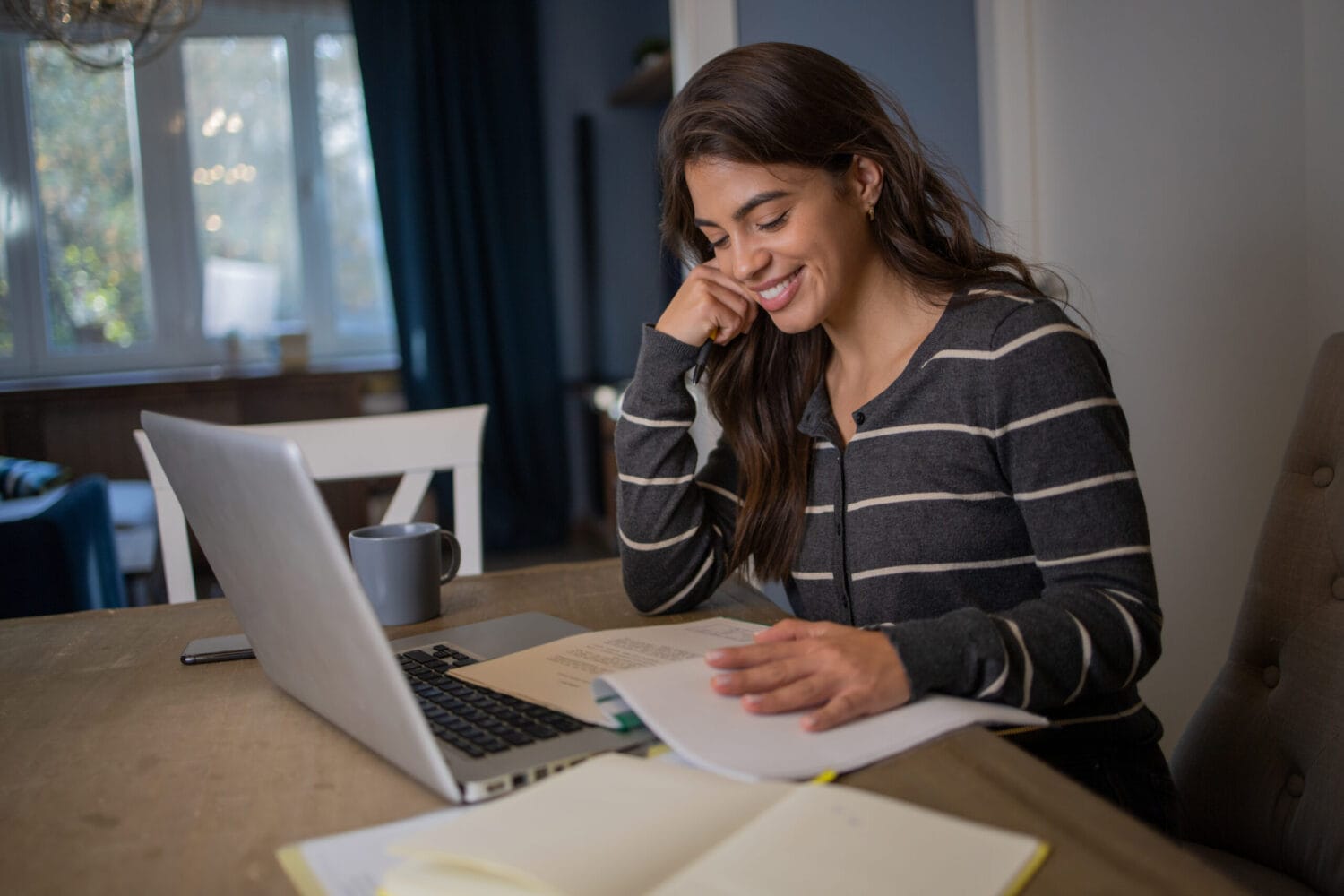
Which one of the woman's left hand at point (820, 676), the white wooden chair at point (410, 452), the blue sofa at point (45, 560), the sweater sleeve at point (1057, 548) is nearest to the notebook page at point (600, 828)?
the woman's left hand at point (820, 676)

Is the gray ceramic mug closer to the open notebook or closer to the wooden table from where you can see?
the wooden table

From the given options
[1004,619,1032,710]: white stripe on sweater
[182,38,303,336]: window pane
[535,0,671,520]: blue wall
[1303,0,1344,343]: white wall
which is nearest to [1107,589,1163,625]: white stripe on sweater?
[1004,619,1032,710]: white stripe on sweater

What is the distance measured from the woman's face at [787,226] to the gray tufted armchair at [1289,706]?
1.49ft

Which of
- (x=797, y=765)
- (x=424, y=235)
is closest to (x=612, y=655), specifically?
(x=797, y=765)

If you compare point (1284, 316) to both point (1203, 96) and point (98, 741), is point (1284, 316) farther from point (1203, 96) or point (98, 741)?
point (98, 741)

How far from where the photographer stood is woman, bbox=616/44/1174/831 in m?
0.91

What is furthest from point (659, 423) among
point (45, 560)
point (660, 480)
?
point (45, 560)

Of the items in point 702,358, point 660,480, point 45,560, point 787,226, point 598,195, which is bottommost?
point 45,560

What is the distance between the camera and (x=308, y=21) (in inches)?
178

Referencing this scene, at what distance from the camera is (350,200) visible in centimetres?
468

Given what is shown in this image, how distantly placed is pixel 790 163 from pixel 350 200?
390cm

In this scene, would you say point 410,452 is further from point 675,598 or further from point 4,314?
point 4,314

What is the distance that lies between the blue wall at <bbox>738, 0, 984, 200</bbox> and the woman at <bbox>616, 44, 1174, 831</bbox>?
2.56 feet

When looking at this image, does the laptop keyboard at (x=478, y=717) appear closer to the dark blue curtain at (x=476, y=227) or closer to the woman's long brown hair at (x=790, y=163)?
the woman's long brown hair at (x=790, y=163)
